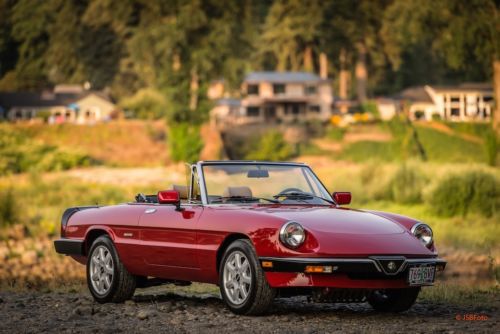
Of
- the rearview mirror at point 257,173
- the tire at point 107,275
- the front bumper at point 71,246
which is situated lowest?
the tire at point 107,275

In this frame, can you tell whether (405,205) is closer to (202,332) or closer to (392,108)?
(202,332)

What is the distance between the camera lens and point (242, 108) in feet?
317

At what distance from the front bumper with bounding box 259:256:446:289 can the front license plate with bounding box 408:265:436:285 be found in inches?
5.3

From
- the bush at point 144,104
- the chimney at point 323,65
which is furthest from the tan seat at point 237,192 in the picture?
the chimney at point 323,65

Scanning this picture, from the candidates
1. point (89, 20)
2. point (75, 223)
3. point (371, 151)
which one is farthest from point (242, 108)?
point (75, 223)

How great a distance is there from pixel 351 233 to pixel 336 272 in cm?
45

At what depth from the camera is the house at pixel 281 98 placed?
309 feet

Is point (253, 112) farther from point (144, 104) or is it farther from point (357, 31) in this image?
point (144, 104)

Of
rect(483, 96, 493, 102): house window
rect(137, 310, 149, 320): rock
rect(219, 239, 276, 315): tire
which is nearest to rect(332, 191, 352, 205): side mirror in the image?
rect(219, 239, 276, 315): tire

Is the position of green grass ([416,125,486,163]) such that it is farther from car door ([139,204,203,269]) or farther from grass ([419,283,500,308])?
car door ([139,204,203,269])

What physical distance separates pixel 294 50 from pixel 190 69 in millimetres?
24391

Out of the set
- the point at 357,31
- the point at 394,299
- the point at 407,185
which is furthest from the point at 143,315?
the point at 357,31

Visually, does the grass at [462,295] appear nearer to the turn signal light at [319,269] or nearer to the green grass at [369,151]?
the turn signal light at [319,269]

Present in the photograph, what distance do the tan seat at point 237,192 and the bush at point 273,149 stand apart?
6399cm
